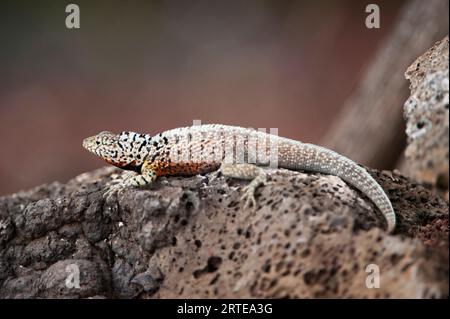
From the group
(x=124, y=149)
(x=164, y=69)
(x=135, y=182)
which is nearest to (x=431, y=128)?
(x=135, y=182)

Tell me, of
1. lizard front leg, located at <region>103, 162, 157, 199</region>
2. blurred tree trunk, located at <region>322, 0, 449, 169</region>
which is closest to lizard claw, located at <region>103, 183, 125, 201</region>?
lizard front leg, located at <region>103, 162, 157, 199</region>

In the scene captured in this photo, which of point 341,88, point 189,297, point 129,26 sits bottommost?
point 189,297

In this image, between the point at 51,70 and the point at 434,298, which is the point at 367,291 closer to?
the point at 434,298

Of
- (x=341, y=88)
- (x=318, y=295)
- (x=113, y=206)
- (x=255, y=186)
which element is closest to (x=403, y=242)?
(x=318, y=295)

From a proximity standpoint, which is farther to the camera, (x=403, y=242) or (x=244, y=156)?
(x=244, y=156)

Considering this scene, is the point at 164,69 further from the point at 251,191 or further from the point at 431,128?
the point at 431,128

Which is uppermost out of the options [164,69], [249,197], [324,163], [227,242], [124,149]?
[164,69]

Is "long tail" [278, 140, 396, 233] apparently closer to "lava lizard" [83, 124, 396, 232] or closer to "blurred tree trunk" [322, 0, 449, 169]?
"lava lizard" [83, 124, 396, 232]
